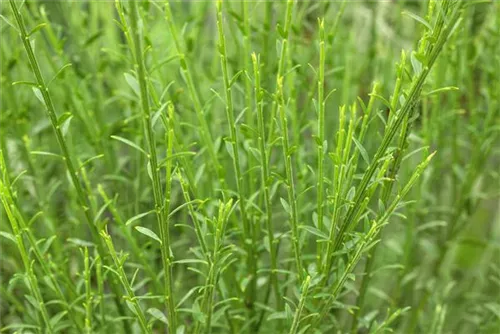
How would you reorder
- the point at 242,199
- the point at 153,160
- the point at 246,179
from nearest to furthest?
the point at 153,160 → the point at 242,199 → the point at 246,179

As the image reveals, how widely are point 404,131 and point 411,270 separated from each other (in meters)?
0.33

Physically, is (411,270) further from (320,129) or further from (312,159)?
(320,129)

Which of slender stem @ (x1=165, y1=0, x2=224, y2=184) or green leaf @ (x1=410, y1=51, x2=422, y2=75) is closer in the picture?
green leaf @ (x1=410, y1=51, x2=422, y2=75)

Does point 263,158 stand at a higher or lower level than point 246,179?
higher

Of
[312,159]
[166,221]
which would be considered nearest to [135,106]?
[312,159]

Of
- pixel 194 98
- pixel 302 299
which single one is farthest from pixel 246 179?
pixel 302 299

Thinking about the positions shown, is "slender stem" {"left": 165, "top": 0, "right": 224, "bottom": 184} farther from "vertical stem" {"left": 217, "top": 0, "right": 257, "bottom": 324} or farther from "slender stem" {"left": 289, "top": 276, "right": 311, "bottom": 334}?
"slender stem" {"left": 289, "top": 276, "right": 311, "bottom": 334}

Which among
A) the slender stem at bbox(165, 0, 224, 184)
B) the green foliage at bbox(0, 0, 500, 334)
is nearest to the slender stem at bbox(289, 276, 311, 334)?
the green foliage at bbox(0, 0, 500, 334)

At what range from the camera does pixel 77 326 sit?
531mm

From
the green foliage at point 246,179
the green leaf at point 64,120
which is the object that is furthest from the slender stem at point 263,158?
the green leaf at point 64,120

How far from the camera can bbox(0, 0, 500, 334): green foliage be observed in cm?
45

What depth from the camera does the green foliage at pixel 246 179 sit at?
17.6 inches

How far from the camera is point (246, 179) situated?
68 centimetres

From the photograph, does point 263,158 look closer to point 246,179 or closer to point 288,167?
point 288,167
